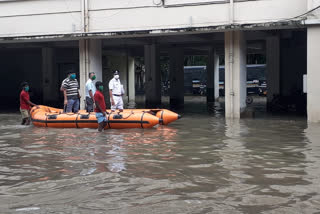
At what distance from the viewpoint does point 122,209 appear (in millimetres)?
5500

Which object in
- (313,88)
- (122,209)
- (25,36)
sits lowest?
(122,209)

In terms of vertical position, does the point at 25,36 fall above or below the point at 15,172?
above

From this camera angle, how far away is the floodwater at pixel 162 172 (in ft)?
18.7

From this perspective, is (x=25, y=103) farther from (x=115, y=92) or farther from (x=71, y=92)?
(x=115, y=92)

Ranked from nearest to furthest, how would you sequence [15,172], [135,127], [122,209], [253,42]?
1. [122,209]
2. [15,172]
3. [135,127]
4. [253,42]

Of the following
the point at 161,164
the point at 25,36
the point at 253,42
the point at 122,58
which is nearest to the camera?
the point at 161,164

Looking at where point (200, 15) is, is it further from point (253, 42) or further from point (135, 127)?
point (253, 42)

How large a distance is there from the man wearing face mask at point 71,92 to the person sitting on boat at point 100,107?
2.11 metres

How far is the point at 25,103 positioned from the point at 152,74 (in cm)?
1245

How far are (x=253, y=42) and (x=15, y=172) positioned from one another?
74.0 feet

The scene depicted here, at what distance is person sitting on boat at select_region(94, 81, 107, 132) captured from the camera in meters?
13.0

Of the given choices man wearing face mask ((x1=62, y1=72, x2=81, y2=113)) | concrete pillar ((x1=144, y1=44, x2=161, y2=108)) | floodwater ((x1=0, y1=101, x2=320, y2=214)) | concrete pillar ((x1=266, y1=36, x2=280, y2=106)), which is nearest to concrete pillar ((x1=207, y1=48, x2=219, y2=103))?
concrete pillar ((x1=144, y1=44, x2=161, y2=108))

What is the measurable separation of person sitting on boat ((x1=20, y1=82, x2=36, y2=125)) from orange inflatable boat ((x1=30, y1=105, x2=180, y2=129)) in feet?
1.44

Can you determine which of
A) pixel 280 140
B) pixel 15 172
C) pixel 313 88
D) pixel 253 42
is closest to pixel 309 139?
pixel 280 140
